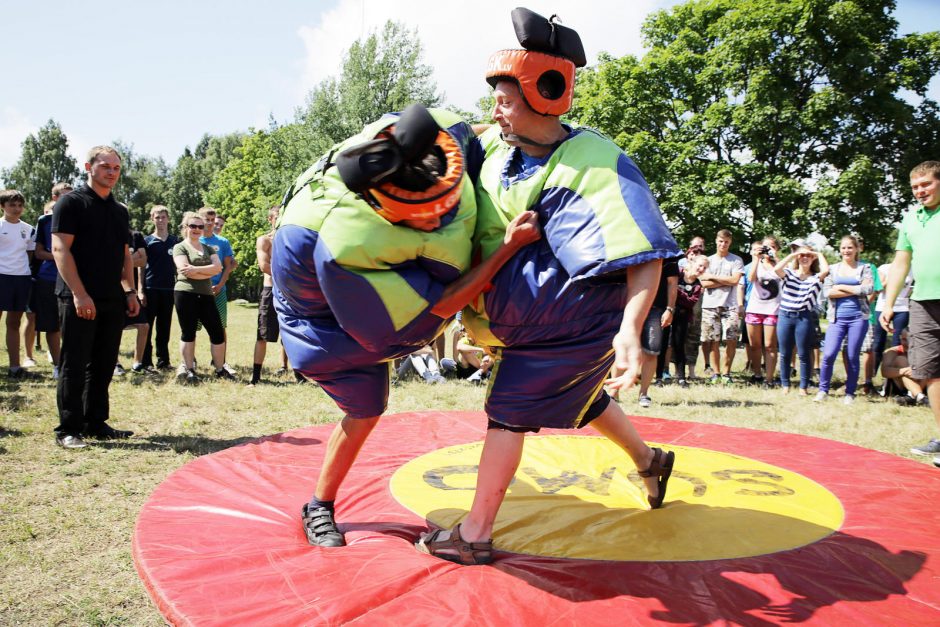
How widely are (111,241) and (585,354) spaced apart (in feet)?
11.6

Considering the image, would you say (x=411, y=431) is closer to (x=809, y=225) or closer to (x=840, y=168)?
(x=809, y=225)

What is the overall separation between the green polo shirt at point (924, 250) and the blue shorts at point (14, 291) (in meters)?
7.98

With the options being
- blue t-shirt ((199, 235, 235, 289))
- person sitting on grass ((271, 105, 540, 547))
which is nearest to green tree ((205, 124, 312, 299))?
blue t-shirt ((199, 235, 235, 289))

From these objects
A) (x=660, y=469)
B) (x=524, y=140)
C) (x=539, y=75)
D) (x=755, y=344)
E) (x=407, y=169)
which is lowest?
(x=660, y=469)

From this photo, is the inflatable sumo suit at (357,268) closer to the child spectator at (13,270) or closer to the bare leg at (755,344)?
the child spectator at (13,270)

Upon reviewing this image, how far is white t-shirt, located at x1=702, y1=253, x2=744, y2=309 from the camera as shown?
8242 mm

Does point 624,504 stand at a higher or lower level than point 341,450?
lower

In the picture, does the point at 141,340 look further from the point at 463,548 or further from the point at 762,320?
the point at 762,320

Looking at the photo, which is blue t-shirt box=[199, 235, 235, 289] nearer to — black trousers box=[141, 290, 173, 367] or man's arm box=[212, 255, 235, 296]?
man's arm box=[212, 255, 235, 296]

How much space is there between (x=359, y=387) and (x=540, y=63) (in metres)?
1.29

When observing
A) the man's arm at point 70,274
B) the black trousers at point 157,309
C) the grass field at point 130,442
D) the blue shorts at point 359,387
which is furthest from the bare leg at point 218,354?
the blue shorts at point 359,387

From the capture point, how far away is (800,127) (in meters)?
18.0

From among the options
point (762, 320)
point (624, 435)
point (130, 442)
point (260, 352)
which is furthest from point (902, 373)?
point (130, 442)

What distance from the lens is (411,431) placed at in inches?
169
